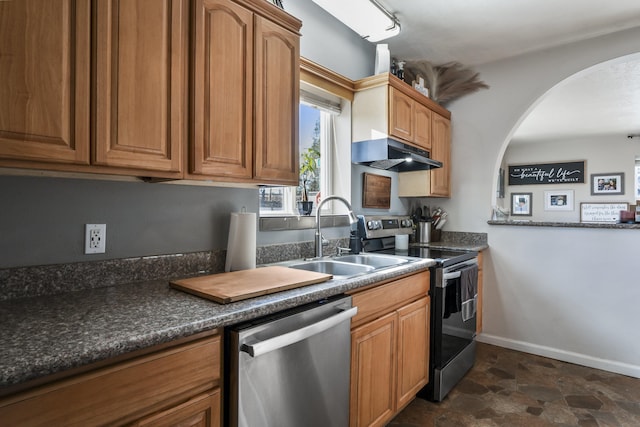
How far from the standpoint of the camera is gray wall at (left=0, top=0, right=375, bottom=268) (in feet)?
3.87

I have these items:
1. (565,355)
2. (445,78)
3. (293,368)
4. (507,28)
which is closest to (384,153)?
(507,28)

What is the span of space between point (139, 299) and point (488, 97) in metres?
3.33

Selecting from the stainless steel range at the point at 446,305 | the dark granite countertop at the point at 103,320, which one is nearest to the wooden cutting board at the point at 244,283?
the dark granite countertop at the point at 103,320

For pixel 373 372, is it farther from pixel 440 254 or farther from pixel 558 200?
pixel 558 200

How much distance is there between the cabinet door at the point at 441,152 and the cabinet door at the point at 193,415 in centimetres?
A: 261

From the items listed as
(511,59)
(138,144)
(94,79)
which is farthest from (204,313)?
(511,59)

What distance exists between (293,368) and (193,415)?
14.8 inches

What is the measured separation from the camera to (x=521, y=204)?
6832 millimetres

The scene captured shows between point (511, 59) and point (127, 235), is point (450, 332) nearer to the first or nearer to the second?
point (127, 235)

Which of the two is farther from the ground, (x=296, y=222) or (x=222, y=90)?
(x=222, y=90)

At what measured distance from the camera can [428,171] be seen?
123 inches

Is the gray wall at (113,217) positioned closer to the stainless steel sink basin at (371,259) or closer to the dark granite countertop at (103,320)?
the dark granite countertop at (103,320)

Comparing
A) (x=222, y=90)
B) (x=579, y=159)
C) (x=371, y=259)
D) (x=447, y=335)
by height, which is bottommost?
(x=447, y=335)

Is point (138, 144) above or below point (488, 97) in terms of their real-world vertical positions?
below
